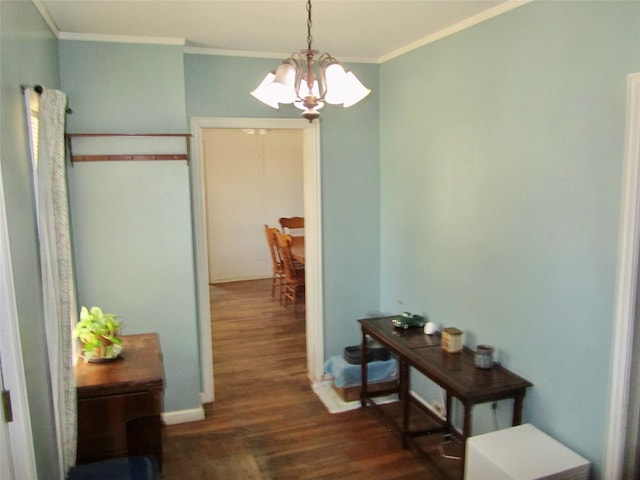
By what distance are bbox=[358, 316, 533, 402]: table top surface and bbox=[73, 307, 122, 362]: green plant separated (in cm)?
167

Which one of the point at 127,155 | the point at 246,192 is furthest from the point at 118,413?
the point at 246,192

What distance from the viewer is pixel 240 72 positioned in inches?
142

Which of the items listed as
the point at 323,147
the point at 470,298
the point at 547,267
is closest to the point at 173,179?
the point at 323,147

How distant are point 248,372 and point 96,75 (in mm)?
2692

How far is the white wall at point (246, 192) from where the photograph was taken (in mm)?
7619

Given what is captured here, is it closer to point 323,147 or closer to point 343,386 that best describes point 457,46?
point 323,147

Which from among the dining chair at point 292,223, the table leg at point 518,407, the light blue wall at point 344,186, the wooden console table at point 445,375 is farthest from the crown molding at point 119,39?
the dining chair at point 292,223

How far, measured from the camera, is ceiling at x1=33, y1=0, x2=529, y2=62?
8.45ft

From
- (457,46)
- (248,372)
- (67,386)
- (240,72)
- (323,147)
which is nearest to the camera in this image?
(67,386)

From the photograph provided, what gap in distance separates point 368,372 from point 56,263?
2.40 metres

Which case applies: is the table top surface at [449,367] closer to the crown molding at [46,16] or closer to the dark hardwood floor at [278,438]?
the dark hardwood floor at [278,438]

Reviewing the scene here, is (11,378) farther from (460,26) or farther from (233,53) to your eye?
(460,26)

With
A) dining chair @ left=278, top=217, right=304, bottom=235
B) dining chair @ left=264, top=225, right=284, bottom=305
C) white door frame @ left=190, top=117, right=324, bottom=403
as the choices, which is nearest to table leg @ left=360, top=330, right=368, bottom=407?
white door frame @ left=190, top=117, right=324, bottom=403

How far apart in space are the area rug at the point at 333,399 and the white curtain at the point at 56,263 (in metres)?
1.92
